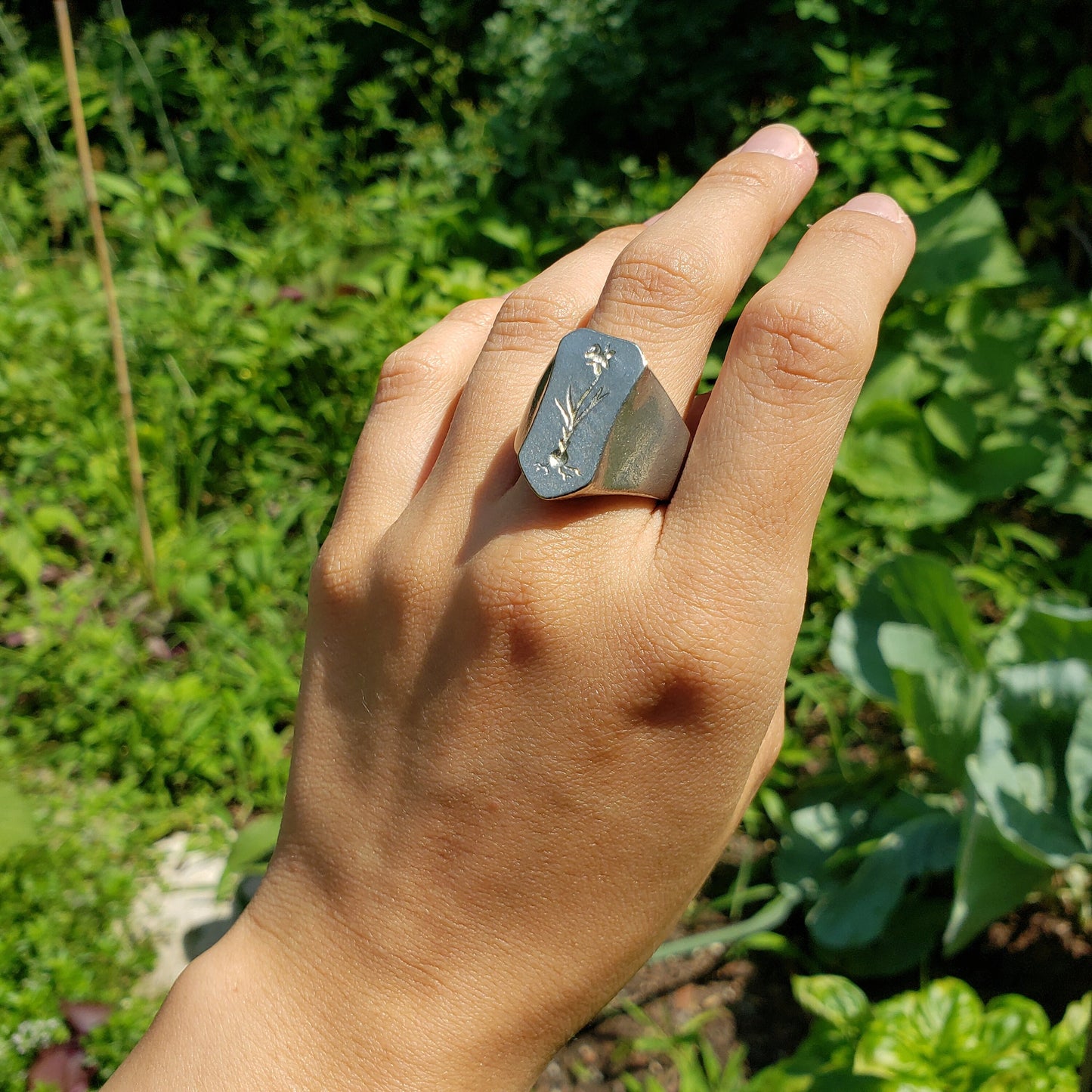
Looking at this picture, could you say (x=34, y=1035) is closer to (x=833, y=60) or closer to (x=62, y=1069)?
(x=62, y=1069)

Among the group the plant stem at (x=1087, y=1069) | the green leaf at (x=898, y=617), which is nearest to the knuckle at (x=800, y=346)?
the plant stem at (x=1087, y=1069)

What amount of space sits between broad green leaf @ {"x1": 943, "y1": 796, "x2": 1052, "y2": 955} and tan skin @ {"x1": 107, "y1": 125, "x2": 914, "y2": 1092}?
0.88m

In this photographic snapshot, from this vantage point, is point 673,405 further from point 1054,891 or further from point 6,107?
point 6,107

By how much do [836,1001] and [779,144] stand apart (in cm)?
151

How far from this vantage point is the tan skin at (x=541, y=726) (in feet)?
3.74

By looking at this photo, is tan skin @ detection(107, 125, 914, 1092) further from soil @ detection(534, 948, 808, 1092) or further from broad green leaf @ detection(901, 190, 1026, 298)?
broad green leaf @ detection(901, 190, 1026, 298)

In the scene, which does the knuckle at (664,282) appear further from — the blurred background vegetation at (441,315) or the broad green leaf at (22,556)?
the broad green leaf at (22,556)

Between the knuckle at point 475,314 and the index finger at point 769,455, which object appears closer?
the index finger at point 769,455

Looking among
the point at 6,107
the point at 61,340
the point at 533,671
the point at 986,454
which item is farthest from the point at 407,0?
the point at 533,671

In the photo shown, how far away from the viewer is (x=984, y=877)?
1.91 metres

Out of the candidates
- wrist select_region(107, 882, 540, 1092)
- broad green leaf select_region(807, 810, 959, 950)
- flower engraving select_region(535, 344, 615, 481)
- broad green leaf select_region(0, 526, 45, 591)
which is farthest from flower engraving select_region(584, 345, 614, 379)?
broad green leaf select_region(0, 526, 45, 591)

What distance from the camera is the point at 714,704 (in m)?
1.15

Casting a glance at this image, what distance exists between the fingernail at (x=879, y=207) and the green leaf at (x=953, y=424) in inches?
61.3

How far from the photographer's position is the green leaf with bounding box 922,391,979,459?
2754 millimetres
